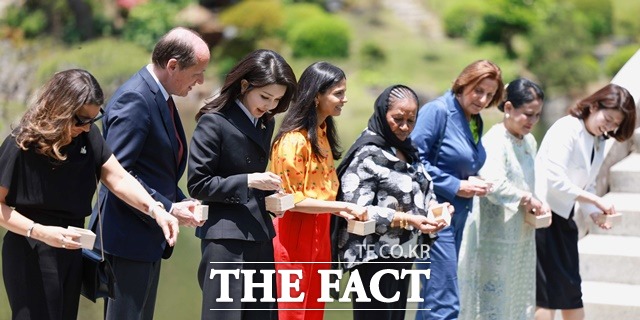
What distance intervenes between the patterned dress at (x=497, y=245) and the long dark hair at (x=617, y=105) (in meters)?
0.40

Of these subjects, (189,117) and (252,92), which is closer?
(252,92)

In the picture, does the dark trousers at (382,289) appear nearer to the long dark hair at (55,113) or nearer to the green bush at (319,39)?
the long dark hair at (55,113)

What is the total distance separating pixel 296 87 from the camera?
4180 mm

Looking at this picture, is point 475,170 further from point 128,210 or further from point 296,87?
point 128,210

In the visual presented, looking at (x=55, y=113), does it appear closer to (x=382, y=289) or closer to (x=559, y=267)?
(x=382, y=289)

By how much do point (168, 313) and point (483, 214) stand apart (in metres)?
3.14

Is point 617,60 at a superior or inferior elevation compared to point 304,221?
superior

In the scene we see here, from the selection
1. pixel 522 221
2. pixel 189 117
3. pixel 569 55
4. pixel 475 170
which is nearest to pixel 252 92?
pixel 475 170

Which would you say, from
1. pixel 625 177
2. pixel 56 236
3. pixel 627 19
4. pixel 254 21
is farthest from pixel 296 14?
pixel 56 236

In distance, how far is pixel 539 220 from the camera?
5.09m

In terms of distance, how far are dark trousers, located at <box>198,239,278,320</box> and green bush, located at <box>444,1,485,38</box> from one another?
22.1 meters

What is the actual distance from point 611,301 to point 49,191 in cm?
322

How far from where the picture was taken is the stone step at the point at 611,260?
589 cm

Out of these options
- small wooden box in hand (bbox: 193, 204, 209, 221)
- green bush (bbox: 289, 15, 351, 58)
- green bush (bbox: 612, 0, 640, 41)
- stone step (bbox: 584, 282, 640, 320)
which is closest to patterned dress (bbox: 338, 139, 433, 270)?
small wooden box in hand (bbox: 193, 204, 209, 221)
